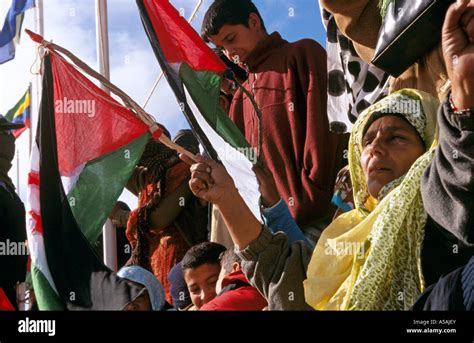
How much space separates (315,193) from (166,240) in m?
0.91

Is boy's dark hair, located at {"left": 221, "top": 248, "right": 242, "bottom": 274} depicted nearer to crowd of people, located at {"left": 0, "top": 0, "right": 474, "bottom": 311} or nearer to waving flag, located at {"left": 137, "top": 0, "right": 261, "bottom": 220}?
crowd of people, located at {"left": 0, "top": 0, "right": 474, "bottom": 311}

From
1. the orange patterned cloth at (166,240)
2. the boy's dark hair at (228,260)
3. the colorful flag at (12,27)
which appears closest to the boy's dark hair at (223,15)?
the orange patterned cloth at (166,240)

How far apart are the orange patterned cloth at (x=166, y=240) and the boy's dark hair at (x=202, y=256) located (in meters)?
0.44

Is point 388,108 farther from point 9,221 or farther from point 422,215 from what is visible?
point 9,221

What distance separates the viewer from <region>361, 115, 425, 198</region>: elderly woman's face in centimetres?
339

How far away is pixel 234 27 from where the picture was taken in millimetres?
4617

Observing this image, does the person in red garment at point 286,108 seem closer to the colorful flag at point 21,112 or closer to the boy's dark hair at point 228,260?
the boy's dark hair at point 228,260

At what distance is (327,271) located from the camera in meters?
3.37

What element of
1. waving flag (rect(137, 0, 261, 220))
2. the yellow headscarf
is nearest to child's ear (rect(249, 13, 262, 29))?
waving flag (rect(137, 0, 261, 220))

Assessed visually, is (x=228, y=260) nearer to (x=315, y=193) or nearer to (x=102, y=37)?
(x=315, y=193)

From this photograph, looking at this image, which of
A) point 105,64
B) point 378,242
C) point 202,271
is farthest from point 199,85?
point 378,242
